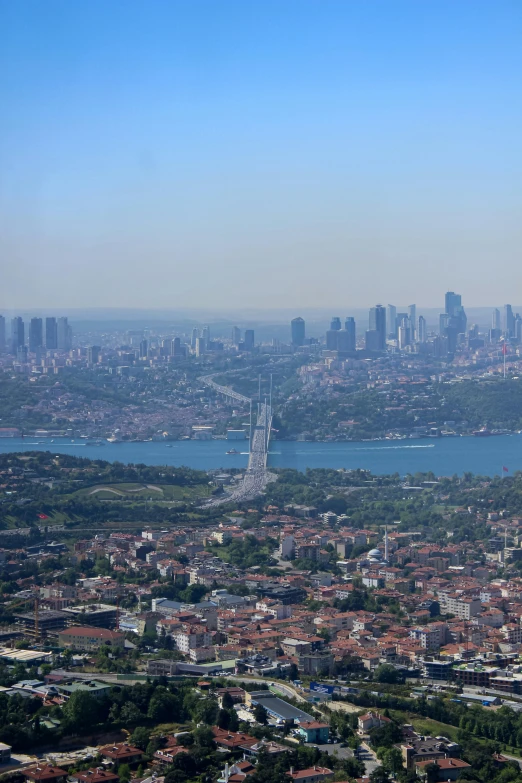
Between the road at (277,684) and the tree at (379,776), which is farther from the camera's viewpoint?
the road at (277,684)

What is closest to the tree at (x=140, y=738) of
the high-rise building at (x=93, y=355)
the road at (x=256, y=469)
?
the road at (x=256, y=469)

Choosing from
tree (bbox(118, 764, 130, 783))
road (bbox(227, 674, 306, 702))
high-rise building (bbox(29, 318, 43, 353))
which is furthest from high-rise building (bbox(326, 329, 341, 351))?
tree (bbox(118, 764, 130, 783))

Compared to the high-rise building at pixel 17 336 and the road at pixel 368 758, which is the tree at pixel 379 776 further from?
the high-rise building at pixel 17 336

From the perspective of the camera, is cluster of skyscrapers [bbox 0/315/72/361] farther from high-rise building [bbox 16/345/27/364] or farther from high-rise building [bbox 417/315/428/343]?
high-rise building [bbox 417/315/428/343]

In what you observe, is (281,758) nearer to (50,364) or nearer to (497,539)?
(497,539)

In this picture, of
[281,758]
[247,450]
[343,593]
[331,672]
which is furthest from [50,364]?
[281,758]

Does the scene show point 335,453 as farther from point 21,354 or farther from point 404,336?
point 404,336

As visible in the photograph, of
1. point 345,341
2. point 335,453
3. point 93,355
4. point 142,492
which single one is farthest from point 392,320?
point 142,492

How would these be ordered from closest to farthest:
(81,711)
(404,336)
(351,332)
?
(81,711)
(351,332)
(404,336)
